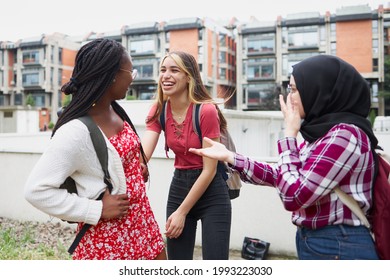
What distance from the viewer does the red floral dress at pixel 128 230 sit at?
1.10 metres

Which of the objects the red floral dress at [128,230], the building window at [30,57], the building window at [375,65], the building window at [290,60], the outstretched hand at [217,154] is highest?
the building window at [290,60]

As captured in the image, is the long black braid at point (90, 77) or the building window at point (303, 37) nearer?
the long black braid at point (90, 77)

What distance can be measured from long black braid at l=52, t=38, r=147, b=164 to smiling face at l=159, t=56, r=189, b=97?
44cm

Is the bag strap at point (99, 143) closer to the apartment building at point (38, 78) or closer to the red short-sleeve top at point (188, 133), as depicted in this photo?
the red short-sleeve top at point (188, 133)

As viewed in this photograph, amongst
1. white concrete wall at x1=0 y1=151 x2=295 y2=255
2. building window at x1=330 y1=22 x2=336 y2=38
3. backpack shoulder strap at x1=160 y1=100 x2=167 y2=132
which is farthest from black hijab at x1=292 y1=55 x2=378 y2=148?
building window at x1=330 y1=22 x2=336 y2=38

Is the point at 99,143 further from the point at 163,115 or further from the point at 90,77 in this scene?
the point at 163,115

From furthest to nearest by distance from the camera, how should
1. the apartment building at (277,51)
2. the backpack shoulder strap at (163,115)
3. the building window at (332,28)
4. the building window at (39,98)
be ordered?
the building window at (39,98) → the building window at (332,28) → the apartment building at (277,51) → the backpack shoulder strap at (163,115)

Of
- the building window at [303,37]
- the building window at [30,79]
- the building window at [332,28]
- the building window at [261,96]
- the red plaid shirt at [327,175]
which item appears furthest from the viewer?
the building window at [261,96]

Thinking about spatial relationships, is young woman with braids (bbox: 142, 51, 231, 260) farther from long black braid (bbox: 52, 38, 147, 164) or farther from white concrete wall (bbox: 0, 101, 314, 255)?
long black braid (bbox: 52, 38, 147, 164)

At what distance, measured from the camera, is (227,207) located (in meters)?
1.54

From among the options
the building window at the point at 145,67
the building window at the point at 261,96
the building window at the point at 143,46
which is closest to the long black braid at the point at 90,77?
the building window at the point at 143,46

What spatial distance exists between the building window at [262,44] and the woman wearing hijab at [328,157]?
78.4ft

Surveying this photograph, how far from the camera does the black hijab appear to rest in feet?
3.13
